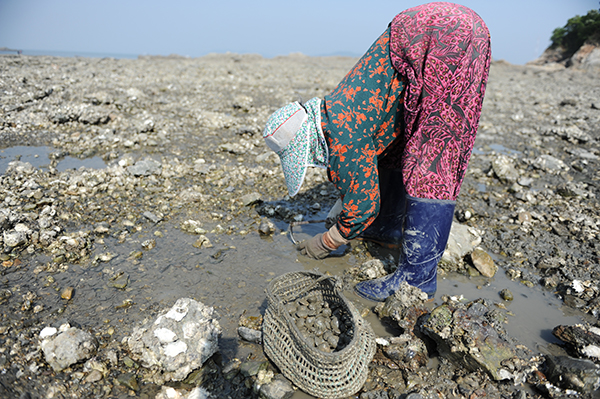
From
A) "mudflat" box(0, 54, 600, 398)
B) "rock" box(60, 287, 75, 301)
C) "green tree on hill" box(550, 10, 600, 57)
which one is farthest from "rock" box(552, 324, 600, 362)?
"green tree on hill" box(550, 10, 600, 57)

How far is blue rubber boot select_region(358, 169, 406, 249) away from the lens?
10.0 ft

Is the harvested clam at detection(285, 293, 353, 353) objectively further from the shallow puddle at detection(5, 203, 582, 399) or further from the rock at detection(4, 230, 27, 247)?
the rock at detection(4, 230, 27, 247)

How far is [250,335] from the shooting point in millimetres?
2092

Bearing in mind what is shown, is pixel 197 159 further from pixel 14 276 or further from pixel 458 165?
pixel 458 165

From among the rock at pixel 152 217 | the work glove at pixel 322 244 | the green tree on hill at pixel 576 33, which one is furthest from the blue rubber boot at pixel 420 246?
the green tree on hill at pixel 576 33

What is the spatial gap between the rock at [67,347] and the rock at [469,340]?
6.18ft

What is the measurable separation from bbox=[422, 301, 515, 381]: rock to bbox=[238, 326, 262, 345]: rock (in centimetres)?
98

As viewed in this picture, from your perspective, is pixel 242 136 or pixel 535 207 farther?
pixel 242 136

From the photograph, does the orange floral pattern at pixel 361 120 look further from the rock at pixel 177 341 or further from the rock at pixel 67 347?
the rock at pixel 67 347

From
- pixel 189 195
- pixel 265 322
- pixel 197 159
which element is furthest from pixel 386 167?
pixel 197 159

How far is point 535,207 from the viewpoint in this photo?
12.9 ft

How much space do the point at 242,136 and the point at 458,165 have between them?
13.1 feet

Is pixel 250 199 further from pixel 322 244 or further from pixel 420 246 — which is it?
pixel 420 246

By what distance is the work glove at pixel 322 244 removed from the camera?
2.69 metres
